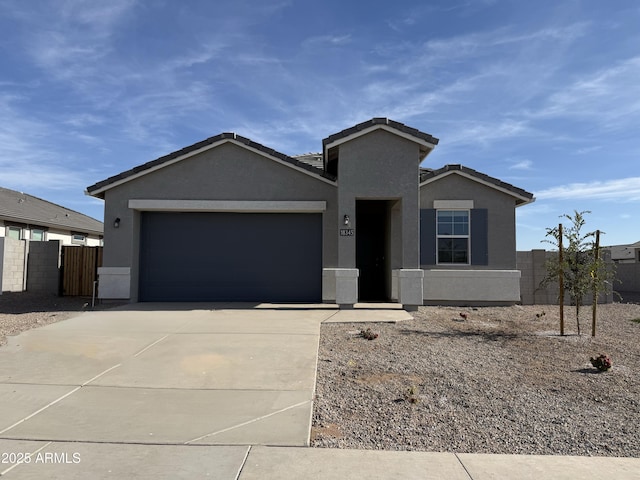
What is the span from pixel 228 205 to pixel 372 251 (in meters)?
5.57

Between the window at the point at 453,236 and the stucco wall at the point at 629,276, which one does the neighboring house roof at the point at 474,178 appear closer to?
the window at the point at 453,236

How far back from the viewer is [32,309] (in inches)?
507

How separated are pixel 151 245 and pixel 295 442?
10.8 meters

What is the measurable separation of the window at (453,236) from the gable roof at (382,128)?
313 centimetres

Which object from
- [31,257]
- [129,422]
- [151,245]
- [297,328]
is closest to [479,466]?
[129,422]

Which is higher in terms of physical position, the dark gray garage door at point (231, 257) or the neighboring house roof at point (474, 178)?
the neighboring house roof at point (474, 178)

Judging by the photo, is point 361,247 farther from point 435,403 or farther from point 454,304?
point 435,403

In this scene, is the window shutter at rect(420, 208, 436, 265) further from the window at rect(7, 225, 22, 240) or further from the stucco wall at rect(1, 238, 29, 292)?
the window at rect(7, 225, 22, 240)

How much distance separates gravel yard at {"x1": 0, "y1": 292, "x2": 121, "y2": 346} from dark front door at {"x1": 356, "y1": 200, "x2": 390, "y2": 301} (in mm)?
7944

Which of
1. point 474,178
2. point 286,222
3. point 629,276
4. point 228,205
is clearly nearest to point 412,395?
point 286,222

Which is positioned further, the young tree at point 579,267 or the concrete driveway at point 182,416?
the young tree at point 579,267

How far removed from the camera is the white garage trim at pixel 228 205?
1359 centimetres

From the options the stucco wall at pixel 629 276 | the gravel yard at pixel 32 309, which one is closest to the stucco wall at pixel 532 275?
the stucco wall at pixel 629 276

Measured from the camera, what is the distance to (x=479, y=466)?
13.3 ft
